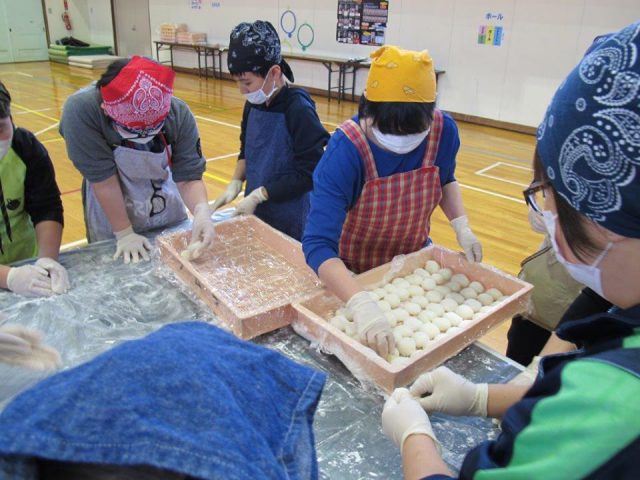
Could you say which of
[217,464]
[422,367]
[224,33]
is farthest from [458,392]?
[224,33]

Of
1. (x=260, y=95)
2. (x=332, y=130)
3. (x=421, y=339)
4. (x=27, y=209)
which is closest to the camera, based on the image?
(x=421, y=339)

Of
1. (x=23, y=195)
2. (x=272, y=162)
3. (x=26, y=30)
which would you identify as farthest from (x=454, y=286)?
(x=26, y=30)

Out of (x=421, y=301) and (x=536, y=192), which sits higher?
(x=536, y=192)

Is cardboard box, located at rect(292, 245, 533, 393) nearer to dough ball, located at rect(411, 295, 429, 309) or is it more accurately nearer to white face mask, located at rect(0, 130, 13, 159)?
dough ball, located at rect(411, 295, 429, 309)

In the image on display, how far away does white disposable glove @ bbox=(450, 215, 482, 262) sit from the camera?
66.6 inches

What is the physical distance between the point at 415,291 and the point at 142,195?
116 centimetres

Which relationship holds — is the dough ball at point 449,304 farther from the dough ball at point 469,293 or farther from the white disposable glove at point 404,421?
the white disposable glove at point 404,421

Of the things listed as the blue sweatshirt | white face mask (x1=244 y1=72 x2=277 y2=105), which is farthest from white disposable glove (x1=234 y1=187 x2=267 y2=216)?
the blue sweatshirt

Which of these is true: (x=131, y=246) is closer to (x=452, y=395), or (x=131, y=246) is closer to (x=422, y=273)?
(x=422, y=273)

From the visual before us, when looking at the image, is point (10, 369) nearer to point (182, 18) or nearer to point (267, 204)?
point (267, 204)

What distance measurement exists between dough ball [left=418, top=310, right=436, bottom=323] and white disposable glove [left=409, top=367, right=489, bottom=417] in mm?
331

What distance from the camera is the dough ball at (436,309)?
1477 mm

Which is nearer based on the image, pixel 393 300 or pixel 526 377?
pixel 526 377

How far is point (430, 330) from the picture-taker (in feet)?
4.53
